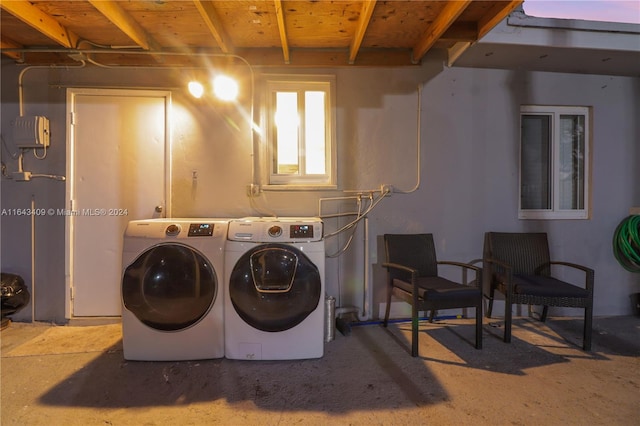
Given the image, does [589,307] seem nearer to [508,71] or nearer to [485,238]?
[485,238]

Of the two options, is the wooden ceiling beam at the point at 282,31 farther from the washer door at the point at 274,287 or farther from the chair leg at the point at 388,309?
the chair leg at the point at 388,309

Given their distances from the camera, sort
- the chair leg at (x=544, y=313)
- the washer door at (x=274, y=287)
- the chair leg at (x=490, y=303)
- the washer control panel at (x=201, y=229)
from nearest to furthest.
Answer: the washer door at (x=274, y=287) → the washer control panel at (x=201, y=229) → the chair leg at (x=490, y=303) → the chair leg at (x=544, y=313)

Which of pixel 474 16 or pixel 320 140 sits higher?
pixel 474 16

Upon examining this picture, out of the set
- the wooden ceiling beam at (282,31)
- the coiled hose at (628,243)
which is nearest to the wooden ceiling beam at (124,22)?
the wooden ceiling beam at (282,31)

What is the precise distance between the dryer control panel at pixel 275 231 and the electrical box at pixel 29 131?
2122 millimetres

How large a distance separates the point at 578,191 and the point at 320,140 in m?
2.76

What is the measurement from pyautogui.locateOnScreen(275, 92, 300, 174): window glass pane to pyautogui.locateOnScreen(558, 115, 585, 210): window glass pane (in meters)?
2.78

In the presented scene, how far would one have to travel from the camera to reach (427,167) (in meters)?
2.91

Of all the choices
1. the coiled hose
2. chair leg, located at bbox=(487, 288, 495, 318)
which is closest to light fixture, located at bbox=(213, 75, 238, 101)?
chair leg, located at bbox=(487, 288, 495, 318)

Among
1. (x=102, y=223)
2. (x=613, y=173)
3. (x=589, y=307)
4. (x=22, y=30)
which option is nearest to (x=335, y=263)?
(x=589, y=307)

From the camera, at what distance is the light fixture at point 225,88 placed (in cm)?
275

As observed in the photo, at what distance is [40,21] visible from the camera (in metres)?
2.21

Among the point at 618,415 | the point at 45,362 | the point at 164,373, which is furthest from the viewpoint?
the point at 45,362

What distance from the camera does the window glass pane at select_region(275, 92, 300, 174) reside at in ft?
9.48
